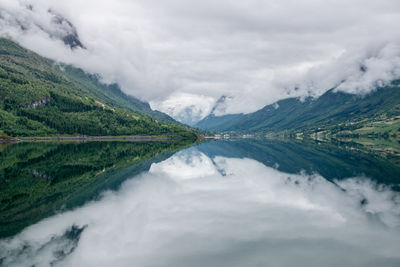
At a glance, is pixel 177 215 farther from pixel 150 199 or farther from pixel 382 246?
pixel 382 246

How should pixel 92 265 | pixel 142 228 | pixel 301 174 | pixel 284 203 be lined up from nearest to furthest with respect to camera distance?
1. pixel 92 265
2. pixel 142 228
3. pixel 284 203
4. pixel 301 174

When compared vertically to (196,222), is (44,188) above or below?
above

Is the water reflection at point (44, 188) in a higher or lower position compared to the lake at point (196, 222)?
higher

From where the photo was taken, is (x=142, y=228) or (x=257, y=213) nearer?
(x=142, y=228)

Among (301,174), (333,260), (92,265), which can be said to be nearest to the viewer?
(92,265)

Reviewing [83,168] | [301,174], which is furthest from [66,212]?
[301,174]

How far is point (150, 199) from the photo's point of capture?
3641 cm

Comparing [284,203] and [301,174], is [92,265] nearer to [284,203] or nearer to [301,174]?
[284,203]

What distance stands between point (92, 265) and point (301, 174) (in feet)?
154

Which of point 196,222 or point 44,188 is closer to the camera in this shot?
point 196,222

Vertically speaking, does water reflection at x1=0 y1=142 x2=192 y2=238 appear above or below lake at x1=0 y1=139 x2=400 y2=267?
above

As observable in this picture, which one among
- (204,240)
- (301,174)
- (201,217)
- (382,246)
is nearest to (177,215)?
(201,217)

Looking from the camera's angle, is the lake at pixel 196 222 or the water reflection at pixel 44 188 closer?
the lake at pixel 196 222

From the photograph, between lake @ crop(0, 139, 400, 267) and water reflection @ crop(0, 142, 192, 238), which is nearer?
lake @ crop(0, 139, 400, 267)
